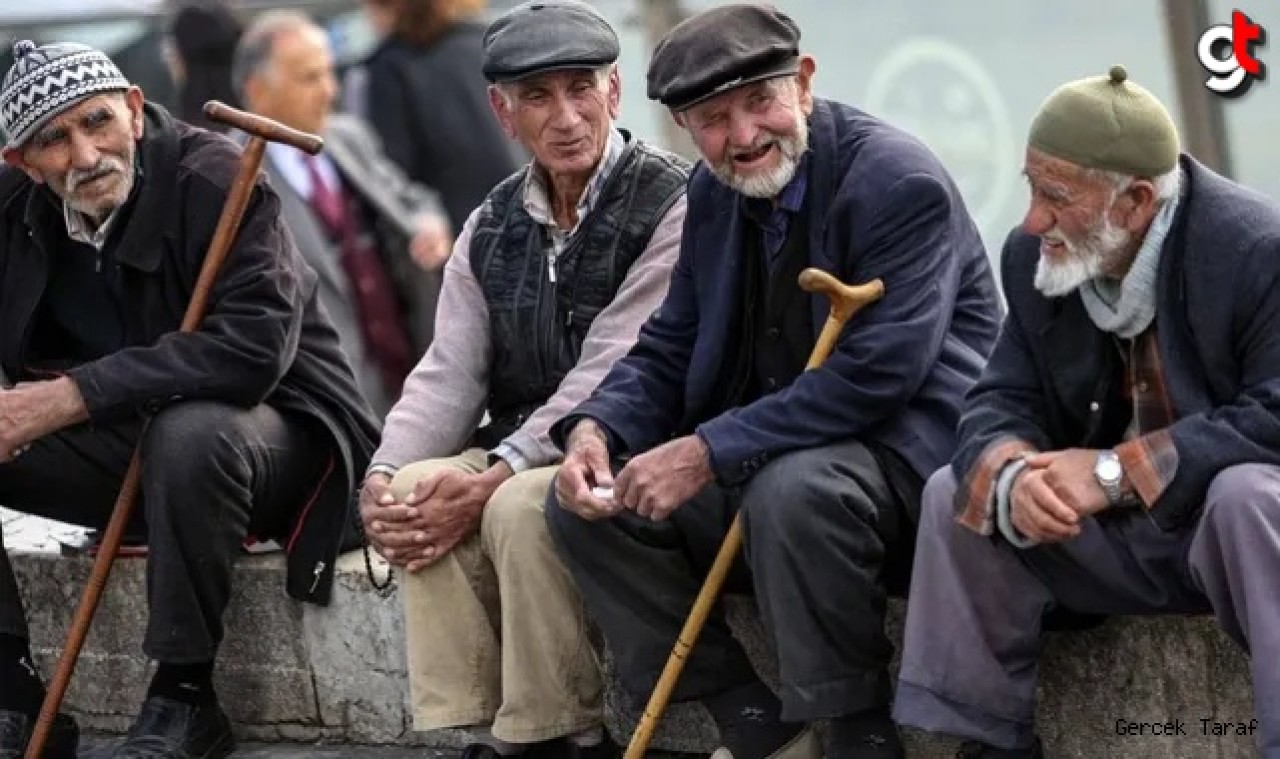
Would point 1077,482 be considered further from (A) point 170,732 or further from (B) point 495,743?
(A) point 170,732

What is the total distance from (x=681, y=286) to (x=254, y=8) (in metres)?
5.03

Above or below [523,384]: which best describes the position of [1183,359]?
above

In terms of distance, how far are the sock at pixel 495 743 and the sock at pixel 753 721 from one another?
48 cm

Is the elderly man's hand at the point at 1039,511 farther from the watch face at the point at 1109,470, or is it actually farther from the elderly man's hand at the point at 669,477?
the elderly man's hand at the point at 669,477

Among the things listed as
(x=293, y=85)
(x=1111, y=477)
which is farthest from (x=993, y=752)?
(x=293, y=85)

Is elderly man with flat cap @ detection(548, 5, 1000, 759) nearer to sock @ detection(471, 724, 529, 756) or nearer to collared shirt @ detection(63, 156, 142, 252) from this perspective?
sock @ detection(471, 724, 529, 756)

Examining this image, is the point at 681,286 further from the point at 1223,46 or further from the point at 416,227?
the point at 1223,46

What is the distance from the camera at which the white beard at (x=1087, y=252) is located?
4793 millimetres

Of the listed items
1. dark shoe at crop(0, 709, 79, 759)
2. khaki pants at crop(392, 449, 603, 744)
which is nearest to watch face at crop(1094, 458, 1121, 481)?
khaki pants at crop(392, 449, 603, 744)

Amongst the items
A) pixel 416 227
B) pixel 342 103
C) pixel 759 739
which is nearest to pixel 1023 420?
pixel 759 739

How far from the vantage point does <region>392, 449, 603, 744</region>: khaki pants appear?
543 cm

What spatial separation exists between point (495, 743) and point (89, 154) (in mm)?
1602

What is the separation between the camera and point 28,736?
611 cm

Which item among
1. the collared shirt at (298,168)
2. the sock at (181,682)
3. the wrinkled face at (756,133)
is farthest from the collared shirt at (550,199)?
the collared shirt at (298,168)
